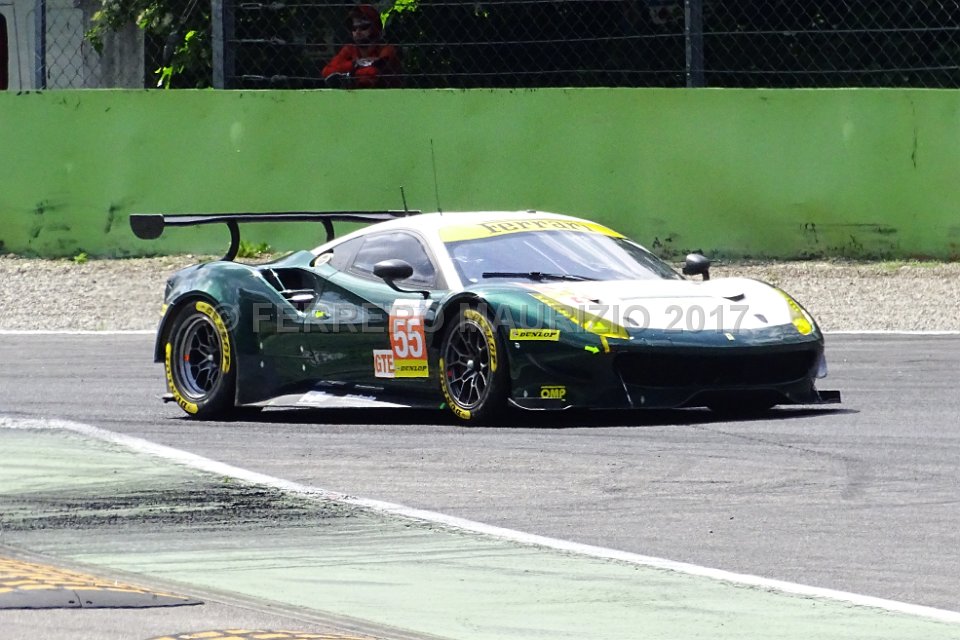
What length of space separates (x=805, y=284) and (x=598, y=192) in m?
1.84

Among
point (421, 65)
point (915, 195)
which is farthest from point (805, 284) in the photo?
point (421, 65)

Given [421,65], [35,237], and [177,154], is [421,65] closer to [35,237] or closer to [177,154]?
[177,154]

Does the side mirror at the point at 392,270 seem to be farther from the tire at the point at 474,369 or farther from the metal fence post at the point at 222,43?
the metal fence post at the point at 222,43

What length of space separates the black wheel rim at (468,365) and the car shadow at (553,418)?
0.47 feet

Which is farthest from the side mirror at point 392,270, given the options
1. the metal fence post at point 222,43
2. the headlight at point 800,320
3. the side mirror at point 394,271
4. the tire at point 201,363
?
the metal fence post at point 222,43

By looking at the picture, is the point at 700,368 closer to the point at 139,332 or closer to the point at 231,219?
the point at 231,219

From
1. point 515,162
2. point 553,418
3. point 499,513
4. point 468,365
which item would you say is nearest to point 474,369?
point 468,365

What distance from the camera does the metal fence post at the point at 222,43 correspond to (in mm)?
15227

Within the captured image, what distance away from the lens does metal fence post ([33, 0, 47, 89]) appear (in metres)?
15.5

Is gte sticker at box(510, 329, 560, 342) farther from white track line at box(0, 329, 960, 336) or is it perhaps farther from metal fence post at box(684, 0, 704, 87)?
metal fence post at box(684, 0, 704, 87)

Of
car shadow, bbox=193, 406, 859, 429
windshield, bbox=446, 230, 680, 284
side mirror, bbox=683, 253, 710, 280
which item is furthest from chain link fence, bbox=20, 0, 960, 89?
car shadow, bbox=193, 406, 859, 429

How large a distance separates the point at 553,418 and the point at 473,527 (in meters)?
2.89

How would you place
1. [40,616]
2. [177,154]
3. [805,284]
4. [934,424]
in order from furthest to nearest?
[177,154] → [805,284] → [934,424] → [40,616]

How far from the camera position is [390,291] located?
9219mm
